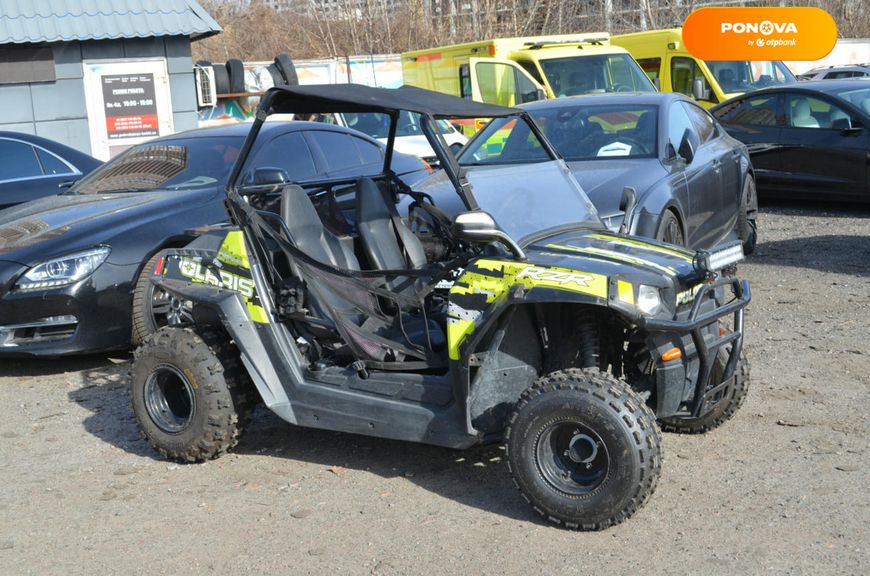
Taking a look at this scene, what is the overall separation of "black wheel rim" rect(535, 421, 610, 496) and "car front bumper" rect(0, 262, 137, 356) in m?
3.83

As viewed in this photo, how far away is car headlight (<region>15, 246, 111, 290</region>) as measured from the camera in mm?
7137

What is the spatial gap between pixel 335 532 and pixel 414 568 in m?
0.52

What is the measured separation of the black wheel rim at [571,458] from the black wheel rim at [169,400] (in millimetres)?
1914

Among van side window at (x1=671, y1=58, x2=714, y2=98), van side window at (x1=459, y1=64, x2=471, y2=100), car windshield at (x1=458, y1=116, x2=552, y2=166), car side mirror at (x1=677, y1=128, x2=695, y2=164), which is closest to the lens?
car windshield at (x1=458, y1=116, x2=552, y2=166)

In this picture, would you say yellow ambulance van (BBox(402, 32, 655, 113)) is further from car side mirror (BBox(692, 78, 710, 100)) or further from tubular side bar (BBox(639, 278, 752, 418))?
tubular side bar (BBox(639, 278, 752, 418))

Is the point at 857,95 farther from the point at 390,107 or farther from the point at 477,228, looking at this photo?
the point at 477,228

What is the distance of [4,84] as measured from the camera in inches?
605

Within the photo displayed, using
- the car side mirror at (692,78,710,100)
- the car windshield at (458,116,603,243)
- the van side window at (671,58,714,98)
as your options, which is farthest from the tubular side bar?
the van side window at (671,58,714,98)

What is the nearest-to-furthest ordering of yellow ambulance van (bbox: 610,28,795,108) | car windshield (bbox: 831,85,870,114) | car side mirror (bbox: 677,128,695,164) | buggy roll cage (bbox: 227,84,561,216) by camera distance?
buggy roll cage (bbox: 227,84,561,216)
car side mirror (bbox: 677,128,695,164)
car windshield (bbox: 831,85,870,114)
yellow ambulance van (bbox: 610,28,795,108)

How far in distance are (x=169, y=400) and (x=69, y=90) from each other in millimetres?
11531

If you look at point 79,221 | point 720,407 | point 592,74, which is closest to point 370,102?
point 720,407

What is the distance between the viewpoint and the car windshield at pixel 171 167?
26.3 ft

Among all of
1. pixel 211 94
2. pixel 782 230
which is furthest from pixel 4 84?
pixel 782 230

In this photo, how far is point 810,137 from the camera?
1284 centimetres
